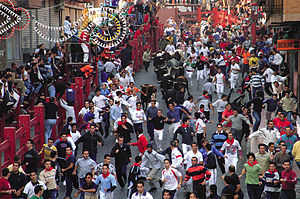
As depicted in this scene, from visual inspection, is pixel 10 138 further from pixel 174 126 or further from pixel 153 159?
pixel 174 126

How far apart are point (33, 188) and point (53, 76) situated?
1034cm

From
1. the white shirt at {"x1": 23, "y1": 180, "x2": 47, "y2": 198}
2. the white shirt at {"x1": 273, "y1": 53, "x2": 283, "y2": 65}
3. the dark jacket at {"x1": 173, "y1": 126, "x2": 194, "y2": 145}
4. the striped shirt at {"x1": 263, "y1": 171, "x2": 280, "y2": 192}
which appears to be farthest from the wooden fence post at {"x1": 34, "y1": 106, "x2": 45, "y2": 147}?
the white shirt at {"x1": 273, "y1": 53, "x2": 283, "y2": 65}

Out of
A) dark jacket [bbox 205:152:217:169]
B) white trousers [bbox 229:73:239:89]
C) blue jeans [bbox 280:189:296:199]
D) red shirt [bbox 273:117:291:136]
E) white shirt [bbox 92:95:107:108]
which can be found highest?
white trousers [bbox 229:73:239:89]

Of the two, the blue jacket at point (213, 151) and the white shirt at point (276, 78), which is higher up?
the white shirt at point (276, 78)

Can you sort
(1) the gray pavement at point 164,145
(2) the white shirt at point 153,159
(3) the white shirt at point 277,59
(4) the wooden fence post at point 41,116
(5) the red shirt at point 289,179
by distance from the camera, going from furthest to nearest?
(3) the white shirt at point 277,59, (4) the wooden fence post at point 41,116, (1) the gray pavement at point 164,145, (2) the white shirt at point 153,159, (5) the red shirt at point 289,179

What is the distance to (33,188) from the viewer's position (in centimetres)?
1297

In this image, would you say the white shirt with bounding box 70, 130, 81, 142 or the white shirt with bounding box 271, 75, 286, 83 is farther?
the white shirt with bounding box 271, 75, 286, 83

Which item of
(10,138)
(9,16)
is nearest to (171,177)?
(10,138)

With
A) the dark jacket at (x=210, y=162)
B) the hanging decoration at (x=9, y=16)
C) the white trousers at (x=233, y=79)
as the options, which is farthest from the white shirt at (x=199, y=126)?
the white trousers at (x=233, y=79)

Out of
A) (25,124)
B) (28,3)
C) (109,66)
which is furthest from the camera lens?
(28,3)

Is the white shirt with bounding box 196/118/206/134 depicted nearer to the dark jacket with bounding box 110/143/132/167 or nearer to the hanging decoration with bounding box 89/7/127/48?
the dark jacket with bounding box 110/143/132/167

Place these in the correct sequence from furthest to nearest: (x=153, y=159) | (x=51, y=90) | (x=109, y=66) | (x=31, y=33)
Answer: (x=31, y=33)
(x=109, y=66)
(x=51, y=90)
(x=153, y=159)

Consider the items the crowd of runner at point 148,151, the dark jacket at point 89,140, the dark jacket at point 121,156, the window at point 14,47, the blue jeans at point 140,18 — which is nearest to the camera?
the crowd of runner at point 148,151

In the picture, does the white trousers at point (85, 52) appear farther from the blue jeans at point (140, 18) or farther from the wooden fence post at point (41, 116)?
the blue jeans at point (140, 18)
